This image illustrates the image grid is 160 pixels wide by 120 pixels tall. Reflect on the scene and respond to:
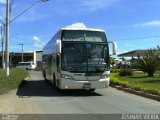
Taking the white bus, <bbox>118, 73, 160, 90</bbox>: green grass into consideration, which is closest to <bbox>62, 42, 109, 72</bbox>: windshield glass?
the white bus

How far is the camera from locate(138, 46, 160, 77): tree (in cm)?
3844

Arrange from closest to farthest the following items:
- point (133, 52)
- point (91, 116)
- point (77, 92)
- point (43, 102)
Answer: point (91, 116) < point (43, 102) < point (77, 92) < point (133, 52)

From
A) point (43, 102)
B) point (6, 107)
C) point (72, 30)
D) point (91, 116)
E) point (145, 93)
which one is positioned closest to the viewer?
point (91, 116)

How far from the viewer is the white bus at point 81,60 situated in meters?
21.9

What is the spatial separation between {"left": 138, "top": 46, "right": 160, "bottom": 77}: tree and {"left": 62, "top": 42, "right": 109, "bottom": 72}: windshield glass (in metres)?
16.5

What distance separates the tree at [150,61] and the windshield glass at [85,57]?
16.5 m

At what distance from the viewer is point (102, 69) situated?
72.9 ft

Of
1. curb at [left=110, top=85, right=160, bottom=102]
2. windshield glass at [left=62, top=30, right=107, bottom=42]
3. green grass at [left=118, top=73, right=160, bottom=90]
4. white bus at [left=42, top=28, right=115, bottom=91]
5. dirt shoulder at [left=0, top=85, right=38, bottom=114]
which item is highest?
windshield glass at [left=62, top=30, right=107, bottom=42]

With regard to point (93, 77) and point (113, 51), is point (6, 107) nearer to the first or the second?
point (93, 77)

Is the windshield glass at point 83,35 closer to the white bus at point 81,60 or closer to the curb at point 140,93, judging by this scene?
the white bus at point 81,60

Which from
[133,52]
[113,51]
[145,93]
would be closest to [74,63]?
[113,51]

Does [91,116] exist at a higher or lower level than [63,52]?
lower

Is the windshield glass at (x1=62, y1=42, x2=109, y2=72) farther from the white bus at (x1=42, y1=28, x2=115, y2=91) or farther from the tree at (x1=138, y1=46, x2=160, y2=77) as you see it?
the tree at (x1=138, y1=46, x2=160, y2=77)

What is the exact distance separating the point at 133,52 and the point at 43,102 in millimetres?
56608
